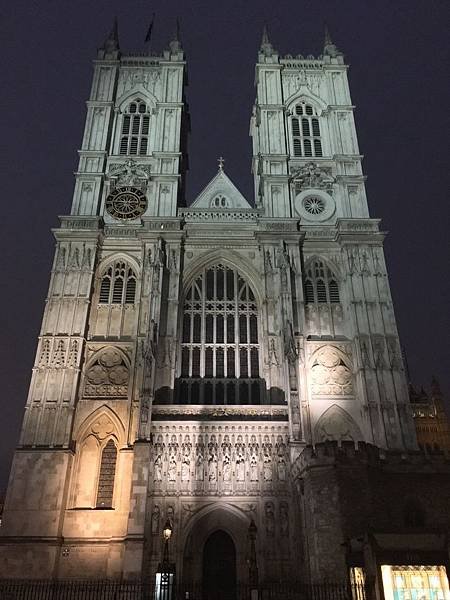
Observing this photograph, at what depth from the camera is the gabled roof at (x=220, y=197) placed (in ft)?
104

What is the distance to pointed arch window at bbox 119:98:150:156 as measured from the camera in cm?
3322

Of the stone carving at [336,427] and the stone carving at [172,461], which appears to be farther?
the stone carving at [336,427]

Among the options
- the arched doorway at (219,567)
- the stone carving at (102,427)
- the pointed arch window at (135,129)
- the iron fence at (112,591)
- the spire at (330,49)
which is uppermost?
the spire at (330,49)

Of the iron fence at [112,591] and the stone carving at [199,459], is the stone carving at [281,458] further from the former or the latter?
the iron fence at [112,591]

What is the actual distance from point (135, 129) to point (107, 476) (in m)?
22.1

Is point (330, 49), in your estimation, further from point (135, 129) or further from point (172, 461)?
point (172, 461)

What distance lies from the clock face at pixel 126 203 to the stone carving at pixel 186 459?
1400cm

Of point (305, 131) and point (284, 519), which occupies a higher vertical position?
point (305, 131)

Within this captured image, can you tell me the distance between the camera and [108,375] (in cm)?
2561

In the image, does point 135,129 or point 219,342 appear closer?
point 219,342

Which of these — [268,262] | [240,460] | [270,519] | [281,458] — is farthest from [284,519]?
[268,262]

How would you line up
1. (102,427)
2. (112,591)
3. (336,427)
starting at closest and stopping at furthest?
1. (112,591)
2. (102,427)
3. (336,427)

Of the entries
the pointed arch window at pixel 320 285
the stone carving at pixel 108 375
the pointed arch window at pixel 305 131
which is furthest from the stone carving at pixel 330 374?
the pointed arch window at pixel 305 131

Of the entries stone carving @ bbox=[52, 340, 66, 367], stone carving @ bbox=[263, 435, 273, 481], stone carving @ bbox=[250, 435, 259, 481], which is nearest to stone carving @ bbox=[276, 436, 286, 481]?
stone carving @ bbox=[263, 435, 273, 481]
